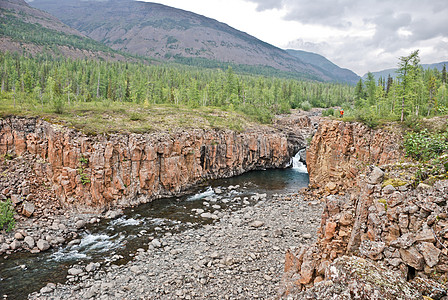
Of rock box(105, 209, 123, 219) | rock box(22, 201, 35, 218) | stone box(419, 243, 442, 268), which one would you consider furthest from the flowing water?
stone box(419, 243, 442, 268)

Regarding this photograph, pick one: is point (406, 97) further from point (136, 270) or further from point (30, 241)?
point (30, 241)

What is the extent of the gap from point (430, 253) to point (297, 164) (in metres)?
48.9

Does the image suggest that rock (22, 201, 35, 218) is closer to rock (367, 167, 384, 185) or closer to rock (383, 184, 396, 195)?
rock (367, 167, 384, 185)

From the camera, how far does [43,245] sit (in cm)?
2080

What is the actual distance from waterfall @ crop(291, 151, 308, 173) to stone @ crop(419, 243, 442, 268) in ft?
145

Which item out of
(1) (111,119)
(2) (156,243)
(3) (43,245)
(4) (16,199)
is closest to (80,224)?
(3) (43,245)

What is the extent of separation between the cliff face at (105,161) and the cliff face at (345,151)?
18683mm

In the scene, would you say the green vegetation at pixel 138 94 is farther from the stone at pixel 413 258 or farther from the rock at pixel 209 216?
the stone at pixel 413 258

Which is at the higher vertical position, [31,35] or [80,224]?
[31,35]

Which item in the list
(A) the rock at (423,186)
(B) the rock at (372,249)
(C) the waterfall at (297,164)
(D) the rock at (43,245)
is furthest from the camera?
(C) the waterfall at (297,164)

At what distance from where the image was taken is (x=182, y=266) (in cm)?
1767

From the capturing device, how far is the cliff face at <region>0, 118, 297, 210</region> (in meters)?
28.2

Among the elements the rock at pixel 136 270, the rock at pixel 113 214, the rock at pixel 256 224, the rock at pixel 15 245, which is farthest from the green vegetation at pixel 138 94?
the rock at pixel 136 270

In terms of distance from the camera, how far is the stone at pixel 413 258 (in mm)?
6434
